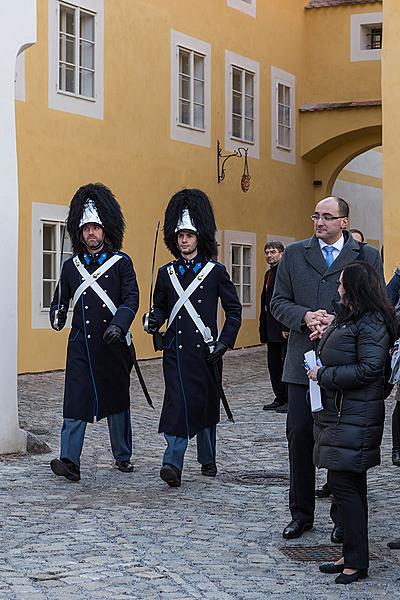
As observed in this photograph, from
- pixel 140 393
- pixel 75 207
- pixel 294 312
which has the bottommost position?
pixel 140 393

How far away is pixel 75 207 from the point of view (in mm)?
9625

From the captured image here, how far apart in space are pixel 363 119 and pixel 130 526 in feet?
62.1

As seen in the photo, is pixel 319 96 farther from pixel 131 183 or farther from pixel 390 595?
pixel 390 595

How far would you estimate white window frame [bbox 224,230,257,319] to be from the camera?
23.1 m

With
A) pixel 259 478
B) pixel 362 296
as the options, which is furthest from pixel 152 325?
pixel 362 296

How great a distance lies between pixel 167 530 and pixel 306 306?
1.49 metres

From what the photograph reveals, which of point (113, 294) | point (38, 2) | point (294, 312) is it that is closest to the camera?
point (294, 312)

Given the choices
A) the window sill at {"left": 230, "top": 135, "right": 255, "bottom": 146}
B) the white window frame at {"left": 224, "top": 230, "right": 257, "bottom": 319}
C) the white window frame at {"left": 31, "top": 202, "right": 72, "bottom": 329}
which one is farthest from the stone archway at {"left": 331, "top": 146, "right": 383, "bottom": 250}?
the white window frame at {"left": 31, "top": 202, "right": 72, "bottom": 329}

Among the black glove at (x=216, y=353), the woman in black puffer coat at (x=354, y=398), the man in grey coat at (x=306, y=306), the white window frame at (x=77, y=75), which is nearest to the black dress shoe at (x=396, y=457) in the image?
the black glove at (x=216, y=353)

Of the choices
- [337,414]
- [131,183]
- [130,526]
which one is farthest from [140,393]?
[337,414]

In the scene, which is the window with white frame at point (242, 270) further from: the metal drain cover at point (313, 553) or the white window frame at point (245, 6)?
the metal drain cover at point (313, 553)

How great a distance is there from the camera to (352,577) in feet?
20.2

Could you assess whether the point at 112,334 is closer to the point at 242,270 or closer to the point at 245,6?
the point at 242,270

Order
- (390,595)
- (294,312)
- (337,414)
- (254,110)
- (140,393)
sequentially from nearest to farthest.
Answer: (390,595) < (337,414) < (294,312) < (140,393) < (254,110)
